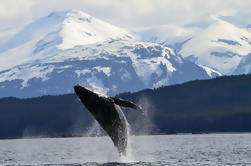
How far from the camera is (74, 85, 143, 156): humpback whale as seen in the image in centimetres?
6203

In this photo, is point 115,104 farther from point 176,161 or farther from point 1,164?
point 1,164

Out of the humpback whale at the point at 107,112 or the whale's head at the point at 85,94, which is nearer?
the whale's head at the point at 85,94

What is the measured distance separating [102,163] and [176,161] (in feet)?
32.0

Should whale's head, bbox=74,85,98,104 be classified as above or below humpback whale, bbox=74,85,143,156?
above

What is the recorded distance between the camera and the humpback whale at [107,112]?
6203 centimetres

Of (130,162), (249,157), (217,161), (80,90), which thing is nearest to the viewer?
(80,90)

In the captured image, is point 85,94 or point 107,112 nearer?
point 85,94

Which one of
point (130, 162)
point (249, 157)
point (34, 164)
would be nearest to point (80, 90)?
point (130, 162)

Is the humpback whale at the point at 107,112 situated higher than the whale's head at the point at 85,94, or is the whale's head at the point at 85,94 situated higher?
the whale's head at the point at 85,94

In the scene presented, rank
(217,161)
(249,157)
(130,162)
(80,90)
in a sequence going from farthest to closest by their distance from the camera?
(249,157) < (217,161) < (130,162) < (80,90)

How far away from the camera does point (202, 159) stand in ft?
268

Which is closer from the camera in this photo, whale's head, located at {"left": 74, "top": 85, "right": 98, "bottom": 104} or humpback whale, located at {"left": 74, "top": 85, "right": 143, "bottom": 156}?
whale's head, located at {"left": 74, "top": 85, "right": 98, "bottom": 104}

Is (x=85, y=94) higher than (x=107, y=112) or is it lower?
higher

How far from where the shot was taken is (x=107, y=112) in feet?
206
